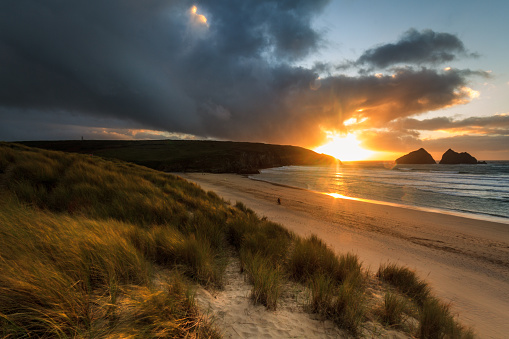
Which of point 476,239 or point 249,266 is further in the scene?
point 476,239

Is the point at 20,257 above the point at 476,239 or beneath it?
above

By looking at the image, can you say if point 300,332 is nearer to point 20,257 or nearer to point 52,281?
point 52,281

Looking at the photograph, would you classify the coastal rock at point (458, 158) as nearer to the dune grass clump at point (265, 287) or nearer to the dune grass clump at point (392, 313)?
the dune grass clump at point (392, 313)

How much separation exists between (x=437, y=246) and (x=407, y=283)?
6.15 metres

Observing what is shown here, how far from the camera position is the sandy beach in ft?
16.4

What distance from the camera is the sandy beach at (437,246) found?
197 inches

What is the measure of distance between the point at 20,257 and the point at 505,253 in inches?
569

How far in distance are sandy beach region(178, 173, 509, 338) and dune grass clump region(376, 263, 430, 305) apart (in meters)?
1.00

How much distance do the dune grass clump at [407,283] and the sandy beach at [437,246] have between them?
3.29ft

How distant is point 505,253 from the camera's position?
8.22 m

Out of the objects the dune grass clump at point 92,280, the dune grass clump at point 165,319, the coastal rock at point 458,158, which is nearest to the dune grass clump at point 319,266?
the dune grass clump at point 92,280

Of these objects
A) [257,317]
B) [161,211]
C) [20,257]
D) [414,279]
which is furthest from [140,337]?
[414,279]

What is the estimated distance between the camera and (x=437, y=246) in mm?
8672

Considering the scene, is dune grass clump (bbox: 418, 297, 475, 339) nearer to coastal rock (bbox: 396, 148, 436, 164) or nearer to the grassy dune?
the grassy dune
